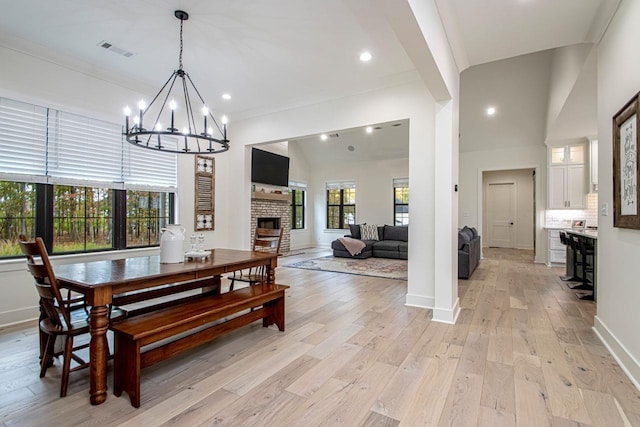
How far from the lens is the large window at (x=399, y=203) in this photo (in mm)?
9367

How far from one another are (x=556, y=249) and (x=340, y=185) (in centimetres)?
586

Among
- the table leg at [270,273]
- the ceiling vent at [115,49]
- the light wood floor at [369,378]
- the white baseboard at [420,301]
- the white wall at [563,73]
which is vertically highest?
the white wall at [563,73]

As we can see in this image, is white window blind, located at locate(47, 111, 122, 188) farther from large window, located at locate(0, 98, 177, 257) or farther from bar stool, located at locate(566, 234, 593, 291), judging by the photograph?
bar stool, located at locate(566, 234, 593, 291)

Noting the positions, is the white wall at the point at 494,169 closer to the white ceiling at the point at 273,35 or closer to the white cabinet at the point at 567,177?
the white cabinet at the point at 567,177

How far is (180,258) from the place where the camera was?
8.56 ft

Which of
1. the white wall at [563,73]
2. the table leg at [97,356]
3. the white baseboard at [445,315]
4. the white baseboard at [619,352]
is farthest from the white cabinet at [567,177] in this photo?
the table leg at [97,356]

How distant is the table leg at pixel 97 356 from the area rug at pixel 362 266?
4.37m

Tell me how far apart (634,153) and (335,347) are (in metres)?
2.57

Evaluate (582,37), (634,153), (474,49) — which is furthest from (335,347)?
(582,37)

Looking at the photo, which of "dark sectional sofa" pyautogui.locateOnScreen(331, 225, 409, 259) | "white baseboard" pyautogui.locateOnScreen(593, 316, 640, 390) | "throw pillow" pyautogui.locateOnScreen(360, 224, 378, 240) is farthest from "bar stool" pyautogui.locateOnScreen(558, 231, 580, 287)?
"throw pillow" pyautogui.locateOnScreen(360, 224, 378, 240)

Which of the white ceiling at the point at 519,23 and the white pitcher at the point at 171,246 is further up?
the white ceiling at the point at 519,23

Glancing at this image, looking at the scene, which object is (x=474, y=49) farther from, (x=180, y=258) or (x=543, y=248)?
(x=543, y=248)

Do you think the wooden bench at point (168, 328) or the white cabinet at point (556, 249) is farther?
the white cabinet at point (556, 249)

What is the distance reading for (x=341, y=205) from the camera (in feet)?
33.5
